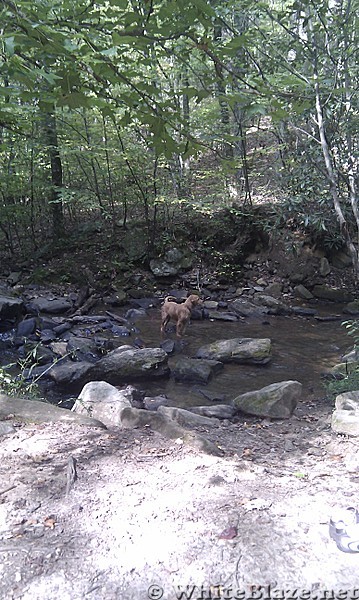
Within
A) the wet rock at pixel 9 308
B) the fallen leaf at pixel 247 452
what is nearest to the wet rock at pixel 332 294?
the wet rock at pixel 9 308

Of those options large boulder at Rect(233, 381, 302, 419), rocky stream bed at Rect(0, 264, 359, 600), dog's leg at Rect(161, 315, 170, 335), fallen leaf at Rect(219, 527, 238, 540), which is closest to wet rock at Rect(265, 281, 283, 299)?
dog's leg at Rect(161, 315, 170, 335)

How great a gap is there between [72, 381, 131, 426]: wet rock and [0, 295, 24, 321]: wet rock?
5839 millimetres

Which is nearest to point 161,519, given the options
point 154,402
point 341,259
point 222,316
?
point 154,402

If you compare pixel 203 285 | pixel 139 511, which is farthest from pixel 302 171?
pixel 139 511

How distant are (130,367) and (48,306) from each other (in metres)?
4.77

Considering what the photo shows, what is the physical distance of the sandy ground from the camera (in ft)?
5.99

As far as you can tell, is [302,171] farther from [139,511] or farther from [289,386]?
[139,511]

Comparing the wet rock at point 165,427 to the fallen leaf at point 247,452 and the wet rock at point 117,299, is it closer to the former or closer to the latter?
the fallen leaf at point 247,452

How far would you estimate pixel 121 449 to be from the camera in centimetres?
318

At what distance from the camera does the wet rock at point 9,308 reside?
9.66 m

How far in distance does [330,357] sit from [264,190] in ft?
28.5

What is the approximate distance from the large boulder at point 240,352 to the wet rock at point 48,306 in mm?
4378

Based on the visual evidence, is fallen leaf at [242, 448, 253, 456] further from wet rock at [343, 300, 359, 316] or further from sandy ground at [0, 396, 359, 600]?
wet rock at [343, 300, 359, 316]

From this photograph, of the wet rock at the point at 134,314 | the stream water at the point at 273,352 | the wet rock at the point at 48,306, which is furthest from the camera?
the wet rock at the point at 134,314
